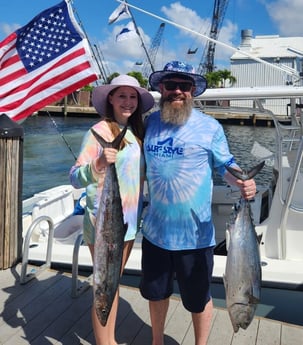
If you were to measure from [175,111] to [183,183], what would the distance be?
420 mm

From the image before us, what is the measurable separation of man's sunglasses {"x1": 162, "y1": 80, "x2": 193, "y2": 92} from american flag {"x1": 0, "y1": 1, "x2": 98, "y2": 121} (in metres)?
1.97

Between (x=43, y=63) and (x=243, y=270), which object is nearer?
(x=243, y=270)

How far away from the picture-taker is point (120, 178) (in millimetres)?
2355

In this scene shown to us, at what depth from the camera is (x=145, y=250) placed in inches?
97.7

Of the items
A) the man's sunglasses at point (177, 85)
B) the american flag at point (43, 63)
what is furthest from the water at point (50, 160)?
the man's sunglasses at point (177, 85)

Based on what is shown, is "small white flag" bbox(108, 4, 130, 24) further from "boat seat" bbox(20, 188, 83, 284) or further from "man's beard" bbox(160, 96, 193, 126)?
"man's beard" bbox(160, 96, 193, 126)

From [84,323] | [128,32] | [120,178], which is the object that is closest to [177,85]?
[120,178]

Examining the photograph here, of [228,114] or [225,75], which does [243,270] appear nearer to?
[228,114]

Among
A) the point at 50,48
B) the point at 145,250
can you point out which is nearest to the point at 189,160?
the point at 145,250

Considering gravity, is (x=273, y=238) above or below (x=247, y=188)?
below

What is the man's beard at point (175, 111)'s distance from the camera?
2.31 m

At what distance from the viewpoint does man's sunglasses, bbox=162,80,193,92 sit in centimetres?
235

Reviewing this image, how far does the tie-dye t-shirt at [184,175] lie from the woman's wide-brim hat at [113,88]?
240 mm

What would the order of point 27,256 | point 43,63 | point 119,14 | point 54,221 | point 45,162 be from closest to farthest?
point 27,256
point 43,63
point 119,14
point 54,221
point 45,162
